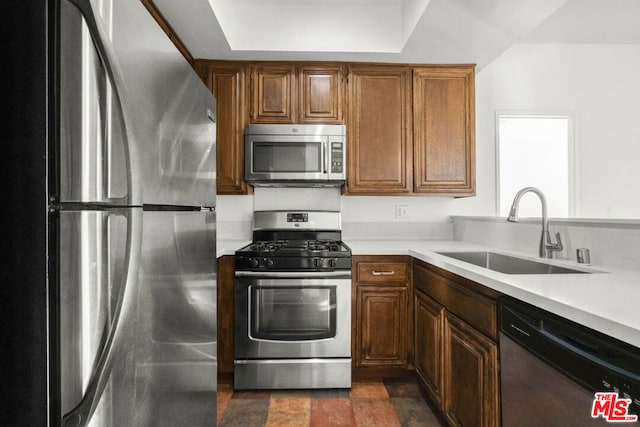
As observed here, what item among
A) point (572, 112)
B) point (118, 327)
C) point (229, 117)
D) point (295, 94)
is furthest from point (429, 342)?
point (572, 112)

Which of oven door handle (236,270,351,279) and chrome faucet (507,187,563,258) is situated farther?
oven door handle (236,270,351,279)

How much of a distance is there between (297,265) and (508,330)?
136 cm

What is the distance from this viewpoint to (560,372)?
985 millimetres

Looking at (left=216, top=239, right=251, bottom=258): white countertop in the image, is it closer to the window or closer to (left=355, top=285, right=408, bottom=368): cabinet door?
(left=355, top=285, right=408, bottom=368): cabinet door

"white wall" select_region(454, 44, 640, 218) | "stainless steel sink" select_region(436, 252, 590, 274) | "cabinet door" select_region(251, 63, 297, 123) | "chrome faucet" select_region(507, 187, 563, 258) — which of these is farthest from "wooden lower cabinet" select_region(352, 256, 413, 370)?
"white wall" select_region(454, 44, 640, 218)

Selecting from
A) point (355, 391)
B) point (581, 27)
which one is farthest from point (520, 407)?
point (581, 27)

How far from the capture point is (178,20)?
2215 mm

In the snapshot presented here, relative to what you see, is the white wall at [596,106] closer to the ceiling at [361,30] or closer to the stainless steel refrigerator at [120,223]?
the ceiling at [361,30]

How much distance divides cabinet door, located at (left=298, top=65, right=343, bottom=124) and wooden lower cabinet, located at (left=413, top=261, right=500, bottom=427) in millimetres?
1285

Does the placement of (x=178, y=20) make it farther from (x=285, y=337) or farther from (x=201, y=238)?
(x=285, y=337)

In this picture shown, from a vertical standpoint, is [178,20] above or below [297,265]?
above

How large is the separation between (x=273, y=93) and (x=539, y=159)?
102 inches

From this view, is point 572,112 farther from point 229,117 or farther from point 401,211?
point 229,117

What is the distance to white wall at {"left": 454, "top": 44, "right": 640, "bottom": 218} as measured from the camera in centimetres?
344
